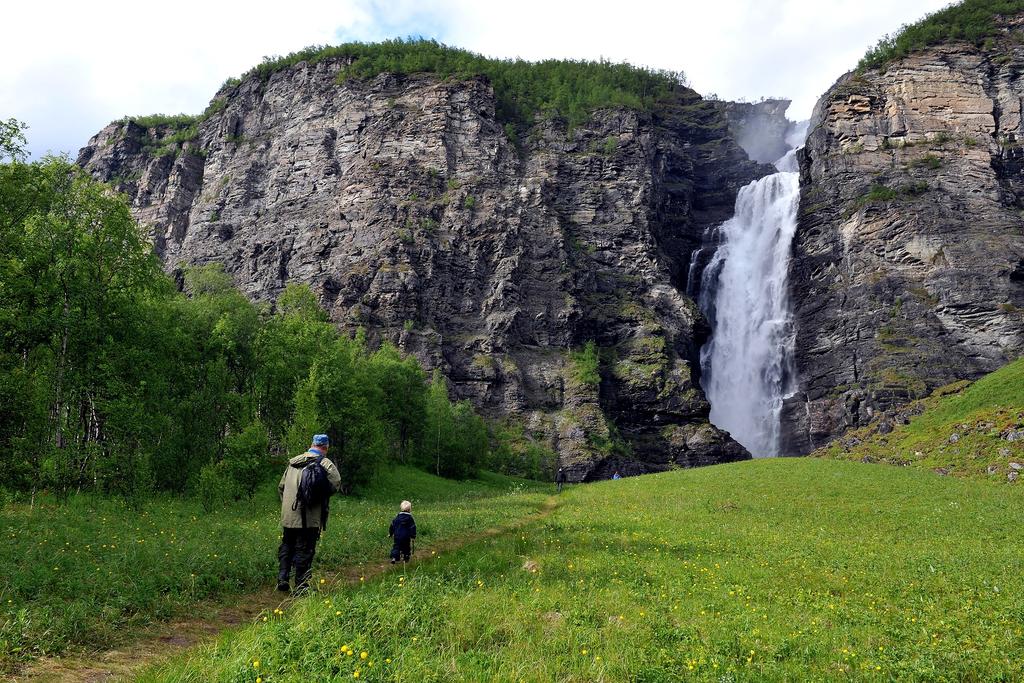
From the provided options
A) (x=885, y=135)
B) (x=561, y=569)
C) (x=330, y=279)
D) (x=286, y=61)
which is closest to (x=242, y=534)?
(x=561, y=569)

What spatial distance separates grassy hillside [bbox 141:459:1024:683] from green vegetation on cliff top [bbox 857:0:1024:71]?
355 feet

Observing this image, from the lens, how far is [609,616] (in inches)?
321

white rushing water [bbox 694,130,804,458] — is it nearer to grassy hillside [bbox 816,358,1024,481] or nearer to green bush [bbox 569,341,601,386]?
grassy hillside [bbox 816,358,1024,481]

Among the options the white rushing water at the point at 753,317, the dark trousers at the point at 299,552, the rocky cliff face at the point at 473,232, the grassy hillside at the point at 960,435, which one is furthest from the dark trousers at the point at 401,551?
the white rushing water at the point at 753,317

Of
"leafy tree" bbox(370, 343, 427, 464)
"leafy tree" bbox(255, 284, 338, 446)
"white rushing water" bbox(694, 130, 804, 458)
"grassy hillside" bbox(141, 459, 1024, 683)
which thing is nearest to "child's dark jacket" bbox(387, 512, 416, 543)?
"grassy hillside" bbox(141, 459, 1024, 683)

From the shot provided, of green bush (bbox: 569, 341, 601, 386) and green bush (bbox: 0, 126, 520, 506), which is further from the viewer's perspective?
green bush (bbox: 569, 341, 601, 386)

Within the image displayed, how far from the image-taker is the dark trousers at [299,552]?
995 cm

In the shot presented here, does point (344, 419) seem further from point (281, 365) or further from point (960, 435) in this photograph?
point (960, 435)

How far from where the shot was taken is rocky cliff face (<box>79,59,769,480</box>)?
262 ft

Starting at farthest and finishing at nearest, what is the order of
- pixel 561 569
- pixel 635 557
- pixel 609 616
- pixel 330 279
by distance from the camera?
pixel 330 279 → pixel 635 557 → pixel 561 569 → pixel 609 616

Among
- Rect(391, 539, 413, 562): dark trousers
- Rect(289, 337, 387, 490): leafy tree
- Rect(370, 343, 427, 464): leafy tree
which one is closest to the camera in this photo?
Rect(391, 539, 413, 562): dark trousers

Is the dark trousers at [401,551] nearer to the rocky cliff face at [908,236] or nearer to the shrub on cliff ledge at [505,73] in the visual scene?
the rocky cliff face at [908,236]

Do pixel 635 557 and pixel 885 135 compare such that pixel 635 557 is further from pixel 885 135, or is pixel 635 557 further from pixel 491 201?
pixel 885 135

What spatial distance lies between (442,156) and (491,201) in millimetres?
12203
